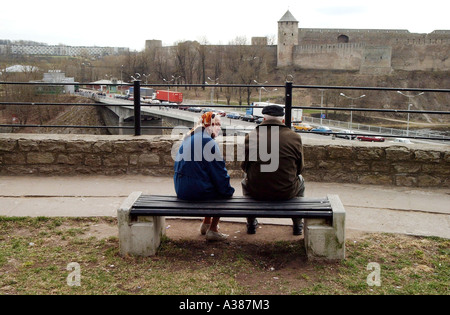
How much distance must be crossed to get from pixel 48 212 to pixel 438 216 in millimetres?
4111

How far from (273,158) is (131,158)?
316 cm

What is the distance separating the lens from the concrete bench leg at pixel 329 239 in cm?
371

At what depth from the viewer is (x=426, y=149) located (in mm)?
6008

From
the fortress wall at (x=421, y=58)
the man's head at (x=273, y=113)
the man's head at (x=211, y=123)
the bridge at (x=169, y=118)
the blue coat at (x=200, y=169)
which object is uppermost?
the fortress wall at (x=421, y=58)

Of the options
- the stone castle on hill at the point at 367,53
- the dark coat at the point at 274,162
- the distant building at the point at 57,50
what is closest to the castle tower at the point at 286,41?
the stone castle on hill at the point at 367,53

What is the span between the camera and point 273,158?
3.93 m

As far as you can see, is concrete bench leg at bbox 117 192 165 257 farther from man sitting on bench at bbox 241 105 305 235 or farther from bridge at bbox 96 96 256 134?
bridge at bbox 96 96 256 134

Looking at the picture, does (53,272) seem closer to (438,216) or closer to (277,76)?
(438,216)

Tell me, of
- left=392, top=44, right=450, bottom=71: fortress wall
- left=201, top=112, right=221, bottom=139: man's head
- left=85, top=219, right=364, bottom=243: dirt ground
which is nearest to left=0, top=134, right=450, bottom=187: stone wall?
left=85, top=219, right=364, bottom=243: dirt ground

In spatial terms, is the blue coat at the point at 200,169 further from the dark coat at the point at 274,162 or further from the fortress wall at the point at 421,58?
the fortress wall at the point at 421,58

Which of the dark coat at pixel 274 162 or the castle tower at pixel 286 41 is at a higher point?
the castle tower at pixel 286 41

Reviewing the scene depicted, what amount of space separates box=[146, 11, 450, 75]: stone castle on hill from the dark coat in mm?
84771

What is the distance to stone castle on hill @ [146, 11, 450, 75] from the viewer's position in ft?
277

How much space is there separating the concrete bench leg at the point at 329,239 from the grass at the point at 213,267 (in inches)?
3.0
